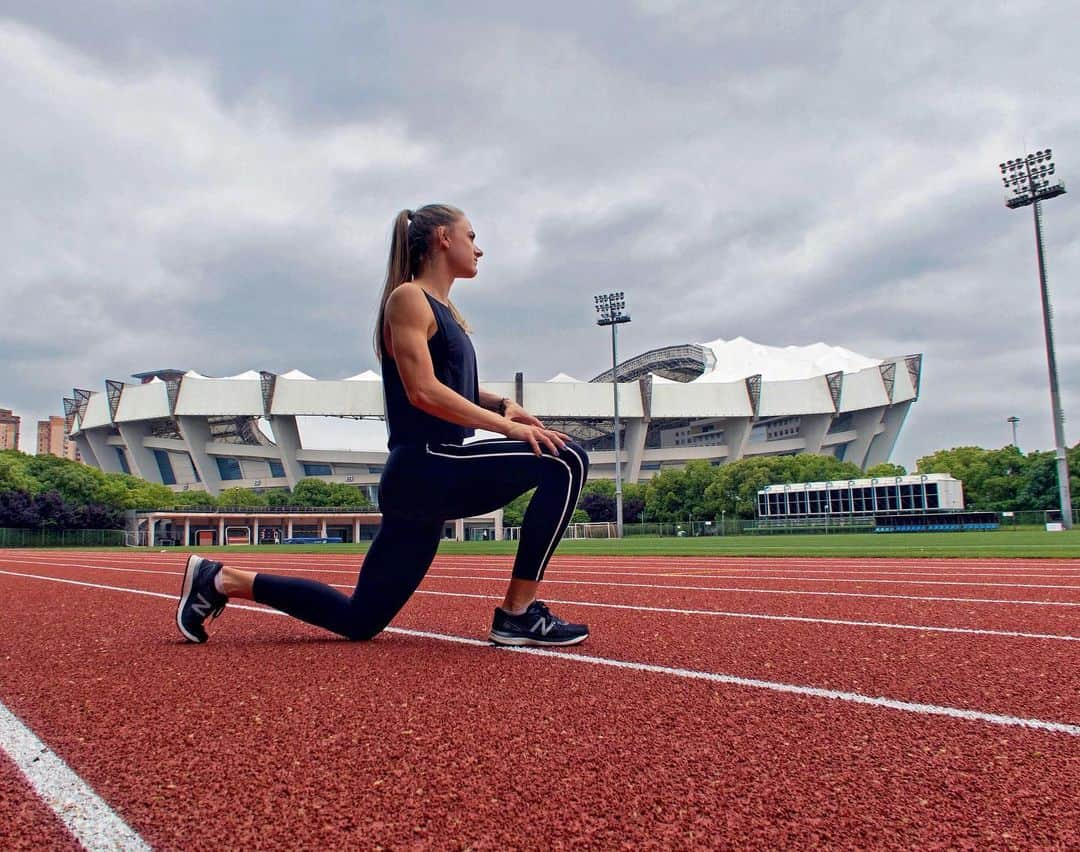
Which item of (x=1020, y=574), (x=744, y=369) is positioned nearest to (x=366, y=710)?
(x=1020, y=574)

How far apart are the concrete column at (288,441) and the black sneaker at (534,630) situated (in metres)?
79.8

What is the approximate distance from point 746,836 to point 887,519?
4334cm

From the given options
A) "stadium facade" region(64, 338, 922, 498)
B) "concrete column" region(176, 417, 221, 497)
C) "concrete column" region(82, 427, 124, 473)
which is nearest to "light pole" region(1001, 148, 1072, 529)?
"stadium facade" region(64, 338, 922, 498)

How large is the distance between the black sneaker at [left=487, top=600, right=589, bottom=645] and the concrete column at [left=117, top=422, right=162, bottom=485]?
88893mm

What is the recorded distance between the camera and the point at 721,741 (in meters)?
1.90

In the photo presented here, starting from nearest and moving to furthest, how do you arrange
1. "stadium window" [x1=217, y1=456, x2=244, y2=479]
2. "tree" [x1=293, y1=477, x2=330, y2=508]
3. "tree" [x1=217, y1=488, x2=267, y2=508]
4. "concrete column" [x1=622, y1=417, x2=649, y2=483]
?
"tree" [x1=217, y1=488, x2=267, y2=508] < "tree" [x1=293, y1=477, x2=330, y2=508] < "concrete column" [x1=622, y1=417, x2=649, y2=483] < "stadium window" [x1=217, y1=456, x2=244, y2=479]

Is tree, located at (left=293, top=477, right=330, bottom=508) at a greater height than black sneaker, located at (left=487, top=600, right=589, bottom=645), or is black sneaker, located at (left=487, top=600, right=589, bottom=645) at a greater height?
tree, located at (left=293, top=477, right=330, bottom=508)

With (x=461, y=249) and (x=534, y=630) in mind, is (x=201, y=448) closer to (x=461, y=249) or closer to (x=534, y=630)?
(x=461, y=249)

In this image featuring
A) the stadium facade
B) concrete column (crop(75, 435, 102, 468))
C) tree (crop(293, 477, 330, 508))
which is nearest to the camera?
tree (crop(293, 477, 330, 508))

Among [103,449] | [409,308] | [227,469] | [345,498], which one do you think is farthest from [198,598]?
[103,449]

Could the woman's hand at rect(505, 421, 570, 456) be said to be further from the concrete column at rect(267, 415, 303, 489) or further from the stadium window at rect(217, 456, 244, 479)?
the stadium window at rect(217, 456, 244, 479)

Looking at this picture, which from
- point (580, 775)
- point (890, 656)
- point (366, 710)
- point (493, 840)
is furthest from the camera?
point (890, 656)

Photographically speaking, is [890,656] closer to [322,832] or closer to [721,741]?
[721,741]

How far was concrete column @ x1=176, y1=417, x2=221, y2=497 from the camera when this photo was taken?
79.3m
